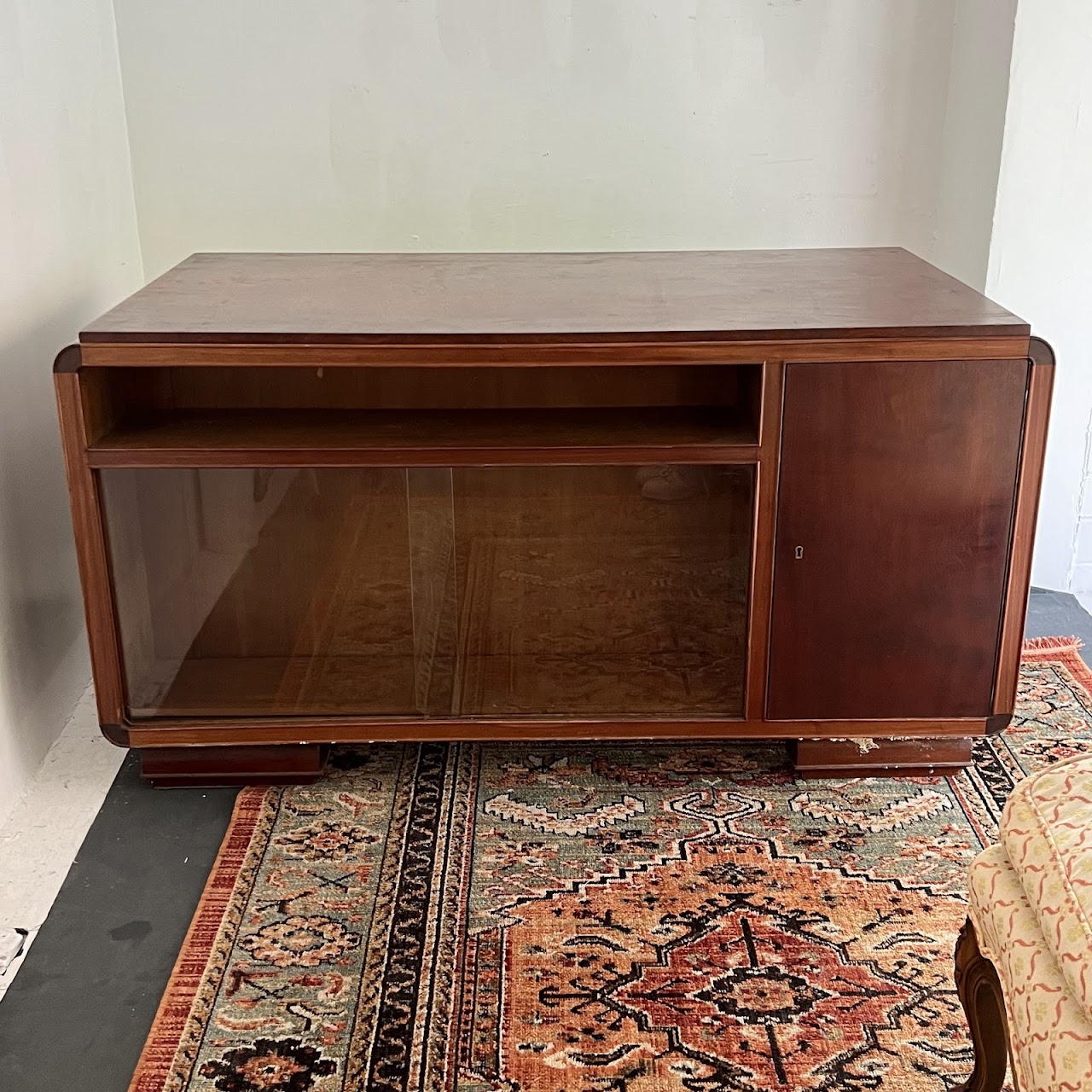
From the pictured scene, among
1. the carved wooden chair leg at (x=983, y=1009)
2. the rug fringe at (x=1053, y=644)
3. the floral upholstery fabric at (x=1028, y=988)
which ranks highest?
the floral upholstery fabric at (x=1028, y=988)

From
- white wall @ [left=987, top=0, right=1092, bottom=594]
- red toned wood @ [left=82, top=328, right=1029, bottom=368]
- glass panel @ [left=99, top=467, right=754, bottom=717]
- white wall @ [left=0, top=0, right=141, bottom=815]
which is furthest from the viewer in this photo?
white wall @ [left=987, top=0, right=1092, bottom=594]

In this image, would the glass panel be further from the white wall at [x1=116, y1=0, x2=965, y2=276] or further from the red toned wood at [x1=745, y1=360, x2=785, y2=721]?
the white wall at [x1=116, y1=0, x2=965, y2=276]

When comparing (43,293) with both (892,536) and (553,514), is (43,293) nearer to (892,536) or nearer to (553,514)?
(553,514)

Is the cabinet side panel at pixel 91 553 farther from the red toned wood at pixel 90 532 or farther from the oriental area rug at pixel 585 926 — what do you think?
the oriental area rug at pixel 585 926

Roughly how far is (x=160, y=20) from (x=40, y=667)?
114cm

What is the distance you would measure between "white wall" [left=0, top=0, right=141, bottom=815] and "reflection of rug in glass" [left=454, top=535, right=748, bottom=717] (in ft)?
2.12

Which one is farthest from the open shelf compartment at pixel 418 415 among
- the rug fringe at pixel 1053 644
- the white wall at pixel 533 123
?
the rug fringe at pixel 1053 644

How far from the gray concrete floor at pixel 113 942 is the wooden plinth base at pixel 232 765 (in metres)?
0.02

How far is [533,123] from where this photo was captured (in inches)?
88.4

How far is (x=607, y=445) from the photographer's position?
164cm

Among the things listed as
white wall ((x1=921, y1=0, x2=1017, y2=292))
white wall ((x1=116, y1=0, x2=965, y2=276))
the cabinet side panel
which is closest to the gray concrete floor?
the cabinet side panel

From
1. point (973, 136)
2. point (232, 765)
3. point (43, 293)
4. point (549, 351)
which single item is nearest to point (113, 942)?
point (232, 765)

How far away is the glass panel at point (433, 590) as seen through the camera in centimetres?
167

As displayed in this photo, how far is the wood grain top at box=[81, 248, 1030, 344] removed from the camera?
158cm
